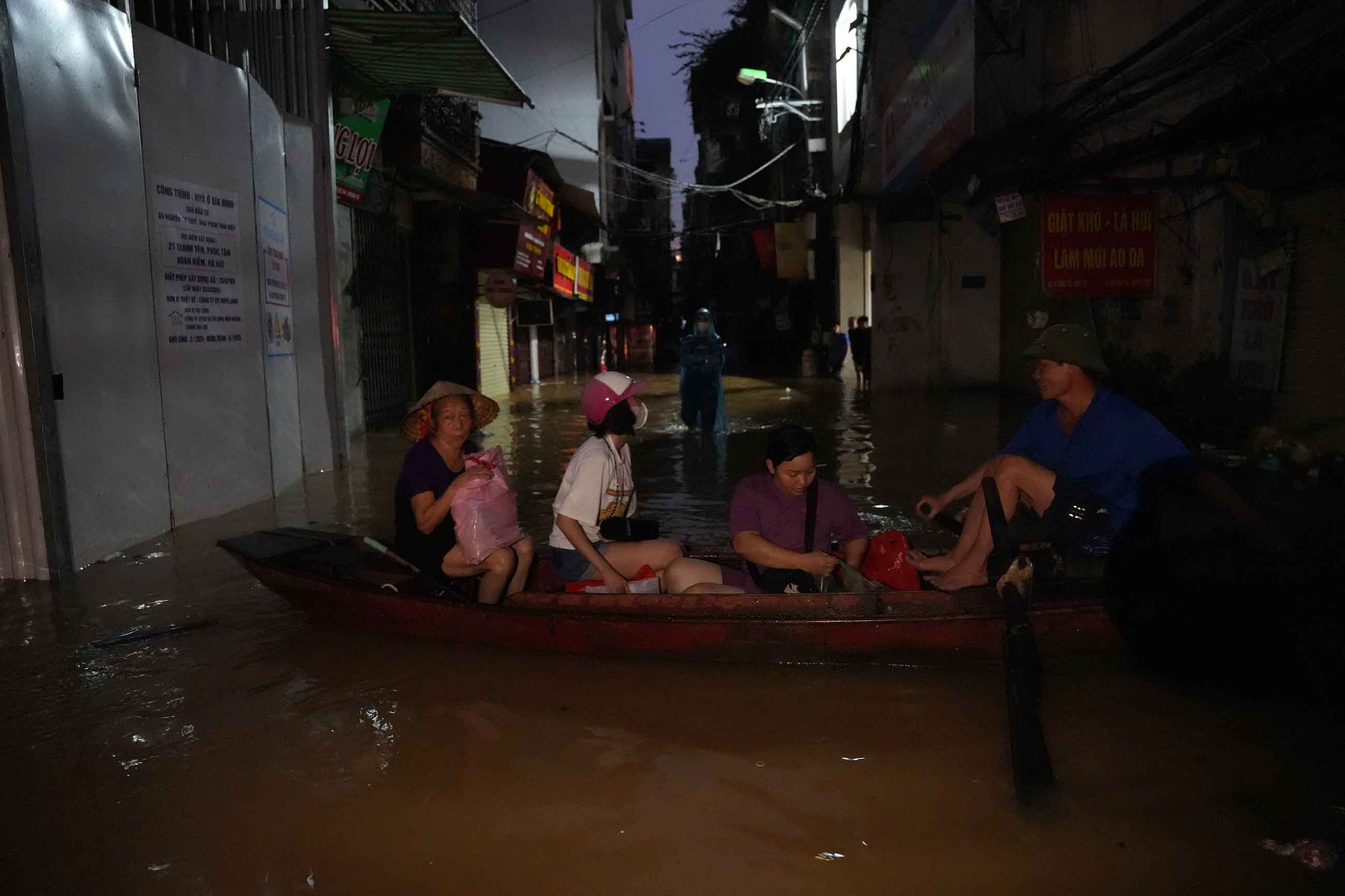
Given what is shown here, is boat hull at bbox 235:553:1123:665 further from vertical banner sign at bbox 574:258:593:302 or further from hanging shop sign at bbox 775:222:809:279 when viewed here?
vertical banner sign at bbox 574:258:593:302

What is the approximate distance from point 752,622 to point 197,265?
6059 millimetres

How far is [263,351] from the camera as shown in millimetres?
9000

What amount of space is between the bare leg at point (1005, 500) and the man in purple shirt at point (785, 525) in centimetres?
52

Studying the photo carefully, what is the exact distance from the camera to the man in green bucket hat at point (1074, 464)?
4508mm

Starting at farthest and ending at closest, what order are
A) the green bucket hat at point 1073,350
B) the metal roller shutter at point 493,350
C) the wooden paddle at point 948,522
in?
the metal roller shutter at point 493,350 < the wooden paddle at point 948,522 < the green bucket hat at point 1073,350

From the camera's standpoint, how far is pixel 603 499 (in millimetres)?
4746

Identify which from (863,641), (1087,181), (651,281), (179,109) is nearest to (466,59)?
(179,109)

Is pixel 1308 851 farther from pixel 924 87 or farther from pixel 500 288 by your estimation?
pixel 500 288

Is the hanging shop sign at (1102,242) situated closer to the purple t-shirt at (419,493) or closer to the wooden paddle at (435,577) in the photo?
the purple t-shirt at (419,493)

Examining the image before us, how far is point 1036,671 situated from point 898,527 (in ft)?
12.2

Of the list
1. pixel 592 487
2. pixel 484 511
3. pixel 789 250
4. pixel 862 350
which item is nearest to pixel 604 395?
pixel 592 487

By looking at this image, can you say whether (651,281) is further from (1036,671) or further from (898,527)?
(1036,671)

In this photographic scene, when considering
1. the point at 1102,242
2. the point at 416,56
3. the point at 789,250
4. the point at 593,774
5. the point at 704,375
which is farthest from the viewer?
the point at 789,250

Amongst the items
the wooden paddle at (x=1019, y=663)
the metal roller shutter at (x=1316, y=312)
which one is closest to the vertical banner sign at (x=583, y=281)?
the metal roller shutter at (x=1316, y=312)
